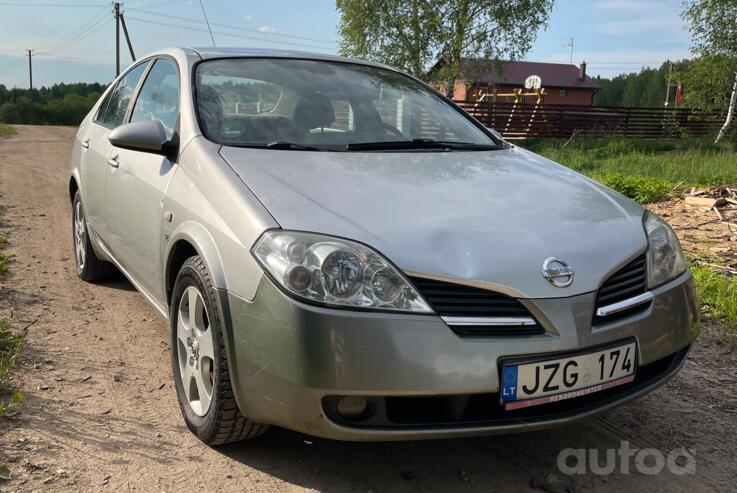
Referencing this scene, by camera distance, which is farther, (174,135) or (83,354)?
(83,354)

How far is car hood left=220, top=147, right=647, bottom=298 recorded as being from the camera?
2.08 metres

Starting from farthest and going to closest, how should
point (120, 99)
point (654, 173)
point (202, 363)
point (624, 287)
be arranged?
point (654, 173)
point (120, 99)
point (202, 363)
point (624, 287)

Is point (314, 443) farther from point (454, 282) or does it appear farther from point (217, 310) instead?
point (454, 282)

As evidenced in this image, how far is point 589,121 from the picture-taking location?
1082 inches

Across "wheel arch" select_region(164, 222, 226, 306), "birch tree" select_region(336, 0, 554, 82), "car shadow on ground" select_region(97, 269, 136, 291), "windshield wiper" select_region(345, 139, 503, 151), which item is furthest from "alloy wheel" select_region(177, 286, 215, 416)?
"birch tree" select_region(336, 0, 554, 82)

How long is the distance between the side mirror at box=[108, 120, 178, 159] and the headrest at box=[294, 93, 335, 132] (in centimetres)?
57

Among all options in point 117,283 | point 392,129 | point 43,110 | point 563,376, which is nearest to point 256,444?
point 563,376

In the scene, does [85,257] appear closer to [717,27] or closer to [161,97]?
[161,97]

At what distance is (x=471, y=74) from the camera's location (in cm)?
2588

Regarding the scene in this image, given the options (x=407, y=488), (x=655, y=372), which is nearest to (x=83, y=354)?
(x=407, y=488)

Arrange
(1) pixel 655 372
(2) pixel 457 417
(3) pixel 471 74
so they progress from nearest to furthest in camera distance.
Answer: (2) pixel 457 417, (1) pixel 655 372, (3) pixel 471 74

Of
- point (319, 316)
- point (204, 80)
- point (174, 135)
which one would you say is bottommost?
point (319, 316)

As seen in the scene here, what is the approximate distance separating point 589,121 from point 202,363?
27.4 m

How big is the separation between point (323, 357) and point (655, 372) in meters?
1.28
